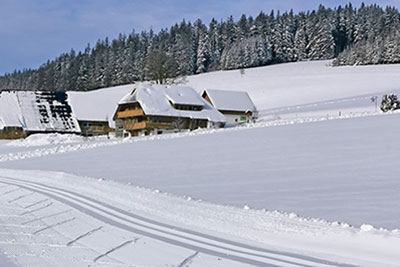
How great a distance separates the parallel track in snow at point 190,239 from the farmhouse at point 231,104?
203ft

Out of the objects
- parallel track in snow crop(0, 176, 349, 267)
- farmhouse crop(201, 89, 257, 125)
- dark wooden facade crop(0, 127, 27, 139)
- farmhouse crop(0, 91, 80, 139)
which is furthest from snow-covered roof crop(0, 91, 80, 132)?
parallel track in snow crop(0, 176, 349, 267)

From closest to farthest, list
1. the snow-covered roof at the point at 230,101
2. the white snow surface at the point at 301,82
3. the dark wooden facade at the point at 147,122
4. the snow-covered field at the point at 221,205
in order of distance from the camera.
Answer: the snow-covered field at the point at 221,205, the dark wooden facade at the point at 147,122, the snow-covered roof at the point at 230,101, the white snow surface at the point at 301,82

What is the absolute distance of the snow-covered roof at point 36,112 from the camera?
70.6 meters

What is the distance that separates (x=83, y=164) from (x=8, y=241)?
763 inches

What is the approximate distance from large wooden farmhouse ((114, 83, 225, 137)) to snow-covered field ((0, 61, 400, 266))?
3059cm

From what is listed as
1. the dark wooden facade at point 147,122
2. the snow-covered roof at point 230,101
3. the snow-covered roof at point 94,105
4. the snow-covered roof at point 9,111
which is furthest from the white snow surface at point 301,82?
the snow-covered roof at point 9,111

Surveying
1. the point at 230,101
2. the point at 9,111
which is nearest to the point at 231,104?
the point at 230,101

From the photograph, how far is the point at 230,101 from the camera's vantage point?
258 ft

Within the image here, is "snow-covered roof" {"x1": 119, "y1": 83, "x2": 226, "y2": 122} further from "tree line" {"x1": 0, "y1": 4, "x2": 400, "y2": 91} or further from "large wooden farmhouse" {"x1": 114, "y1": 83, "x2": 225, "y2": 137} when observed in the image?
"tree line" {"x1": 0, "y1": 4, "x2": 400, "y2": 91}

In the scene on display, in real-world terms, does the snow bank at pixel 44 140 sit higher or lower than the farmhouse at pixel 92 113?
lower

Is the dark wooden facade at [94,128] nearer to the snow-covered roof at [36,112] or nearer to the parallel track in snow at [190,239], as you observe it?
the snow-covered roof at [36,112]

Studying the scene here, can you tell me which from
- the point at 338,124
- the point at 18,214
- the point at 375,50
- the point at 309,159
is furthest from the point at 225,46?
the point at 18,214

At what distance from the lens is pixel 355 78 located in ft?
296

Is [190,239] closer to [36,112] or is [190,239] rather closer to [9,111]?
[36,112]
